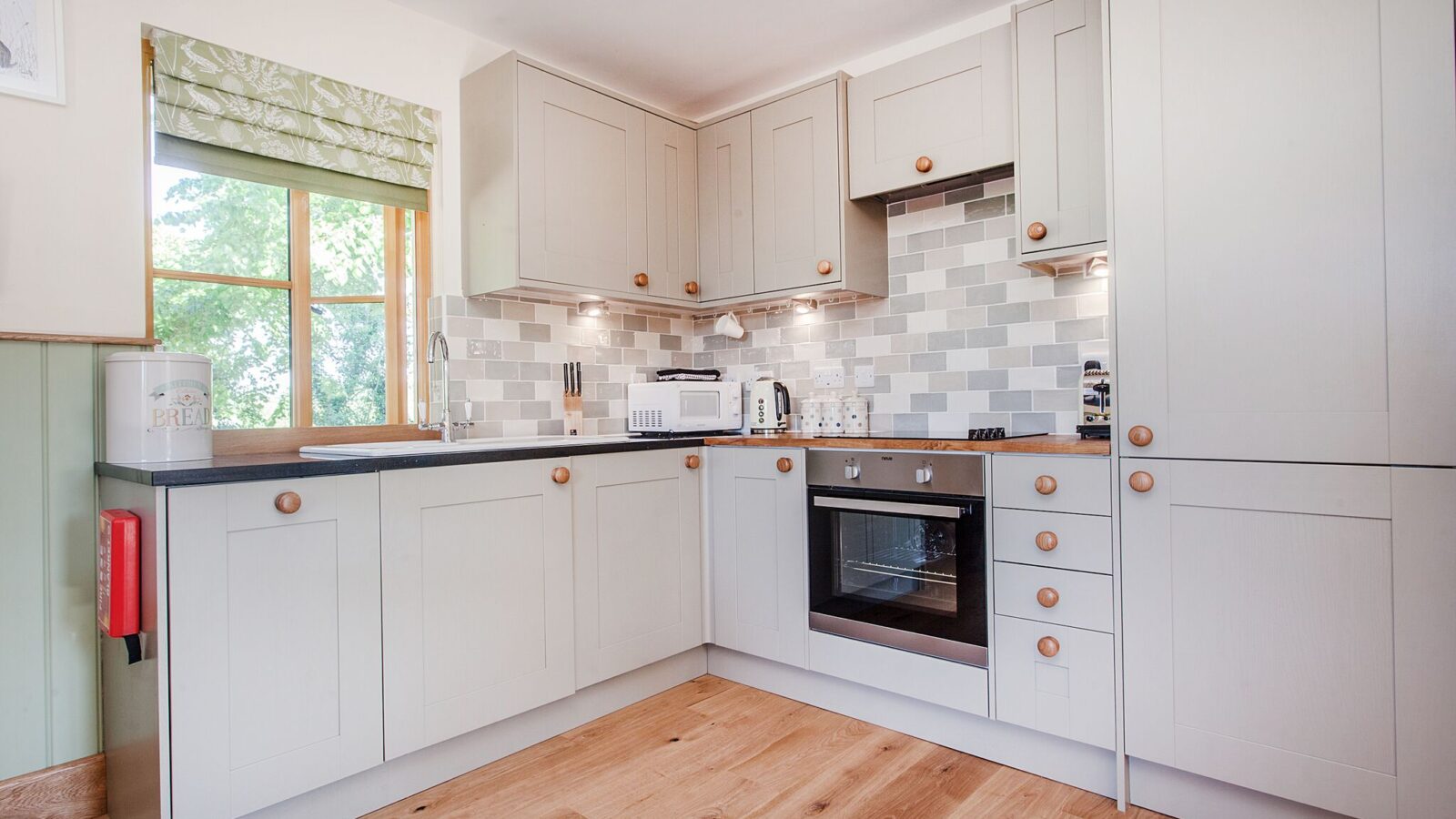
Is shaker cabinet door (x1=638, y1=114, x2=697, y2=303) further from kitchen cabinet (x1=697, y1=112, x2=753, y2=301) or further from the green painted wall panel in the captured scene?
the green painted wall panel

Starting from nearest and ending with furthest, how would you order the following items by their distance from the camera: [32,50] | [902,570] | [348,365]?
[32,50] → [902,570] → [348,365]

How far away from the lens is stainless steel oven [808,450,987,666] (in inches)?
86.7

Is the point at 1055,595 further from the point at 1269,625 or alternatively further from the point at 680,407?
the point at 680,407

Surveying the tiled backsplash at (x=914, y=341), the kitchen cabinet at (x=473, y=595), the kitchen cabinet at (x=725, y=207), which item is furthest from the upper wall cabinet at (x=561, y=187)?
the kitchen cabinet at (x=473, y=595)

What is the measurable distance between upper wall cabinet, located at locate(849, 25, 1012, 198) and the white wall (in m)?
1.94

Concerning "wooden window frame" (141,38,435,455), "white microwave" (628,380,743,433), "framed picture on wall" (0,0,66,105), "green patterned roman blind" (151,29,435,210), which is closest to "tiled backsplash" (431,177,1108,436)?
"wooden window frame" (141,38,435,455)

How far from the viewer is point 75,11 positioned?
2008 mm

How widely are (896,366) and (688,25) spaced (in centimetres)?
151

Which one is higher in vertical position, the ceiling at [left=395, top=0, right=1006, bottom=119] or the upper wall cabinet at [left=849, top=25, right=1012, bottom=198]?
the ceiling at [left=395, top=0, right=1006, bottom=119]

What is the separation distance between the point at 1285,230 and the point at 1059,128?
80 cm

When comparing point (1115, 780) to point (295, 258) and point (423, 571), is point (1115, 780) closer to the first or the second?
point (423, 571)

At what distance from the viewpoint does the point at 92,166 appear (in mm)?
2031

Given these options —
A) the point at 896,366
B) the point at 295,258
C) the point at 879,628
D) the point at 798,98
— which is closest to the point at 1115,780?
the point at 879,628

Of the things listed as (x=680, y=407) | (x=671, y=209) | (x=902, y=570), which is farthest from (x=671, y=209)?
(x=902, y=570)
